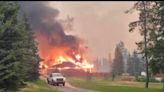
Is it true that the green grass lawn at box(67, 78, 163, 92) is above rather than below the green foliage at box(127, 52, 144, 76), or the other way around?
below

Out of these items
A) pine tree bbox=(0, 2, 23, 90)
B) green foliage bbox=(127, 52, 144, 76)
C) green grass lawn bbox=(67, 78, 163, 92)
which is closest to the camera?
pine tree bbox=(0, 2, 23, 90)

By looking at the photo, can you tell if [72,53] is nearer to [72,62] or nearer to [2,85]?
[72,62]

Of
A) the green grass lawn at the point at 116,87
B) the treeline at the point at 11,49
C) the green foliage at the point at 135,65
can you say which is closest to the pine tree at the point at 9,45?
the treeline at the point at 11,49

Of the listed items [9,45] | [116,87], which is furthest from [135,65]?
[9,45]

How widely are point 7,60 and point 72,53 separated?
9020 cm

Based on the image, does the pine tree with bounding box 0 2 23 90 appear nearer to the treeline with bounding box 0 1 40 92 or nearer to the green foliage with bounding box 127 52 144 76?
the treeline with bounding box 0 1 40 92

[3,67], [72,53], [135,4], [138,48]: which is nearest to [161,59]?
[138,48]

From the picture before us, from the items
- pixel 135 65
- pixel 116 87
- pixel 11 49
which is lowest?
pixel 116 87

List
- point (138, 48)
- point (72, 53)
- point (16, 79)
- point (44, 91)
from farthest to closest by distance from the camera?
point (72, 53) → point (138, 48) → point (44, 91) → point (16, 79)

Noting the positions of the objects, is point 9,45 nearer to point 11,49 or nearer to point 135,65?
point 11,49

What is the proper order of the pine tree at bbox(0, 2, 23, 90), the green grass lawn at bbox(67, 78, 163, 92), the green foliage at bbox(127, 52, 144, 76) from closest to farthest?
the pine tree at bbox(0, 2, 23, 90)
the green grass lawn at bbox(67, 78, 163, 92)
the green foliage at bbox(127, 52, 144, 76)

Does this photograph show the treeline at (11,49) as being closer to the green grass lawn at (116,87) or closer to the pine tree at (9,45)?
the pine tree at (9,45)

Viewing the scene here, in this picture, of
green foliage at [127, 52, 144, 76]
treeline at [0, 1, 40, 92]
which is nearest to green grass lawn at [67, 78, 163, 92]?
treeline at [0, 1, 40, 92]

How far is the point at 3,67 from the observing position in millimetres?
39406
